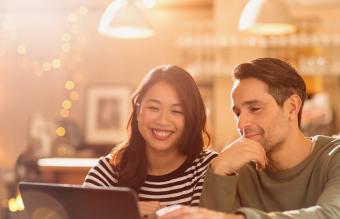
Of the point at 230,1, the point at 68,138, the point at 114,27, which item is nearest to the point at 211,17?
the point at 230,1

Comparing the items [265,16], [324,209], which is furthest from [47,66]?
[324,209]

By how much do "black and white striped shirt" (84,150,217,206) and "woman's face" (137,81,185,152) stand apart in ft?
0.33

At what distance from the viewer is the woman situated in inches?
81.8

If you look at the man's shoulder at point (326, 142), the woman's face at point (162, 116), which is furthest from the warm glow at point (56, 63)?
the man's shoulder at point (326, 142)

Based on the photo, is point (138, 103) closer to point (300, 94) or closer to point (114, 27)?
point (300, 94)

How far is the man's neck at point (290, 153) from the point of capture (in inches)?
73.7

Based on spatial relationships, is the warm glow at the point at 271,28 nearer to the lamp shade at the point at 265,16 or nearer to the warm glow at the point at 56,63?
the lamp shade at the point at 265,16

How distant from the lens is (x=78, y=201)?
1325 millimetres

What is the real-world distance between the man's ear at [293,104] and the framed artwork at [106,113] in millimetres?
5673

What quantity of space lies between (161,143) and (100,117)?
18.5 feet

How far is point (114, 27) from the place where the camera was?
15.1 ft

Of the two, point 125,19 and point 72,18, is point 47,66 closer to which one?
point 72,18

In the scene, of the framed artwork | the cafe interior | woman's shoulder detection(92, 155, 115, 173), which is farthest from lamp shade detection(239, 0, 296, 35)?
the framed artwork

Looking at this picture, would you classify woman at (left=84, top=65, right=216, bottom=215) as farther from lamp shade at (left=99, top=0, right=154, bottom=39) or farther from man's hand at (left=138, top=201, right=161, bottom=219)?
lamp shade at (left=99, top=0, right=154, bottom=39)
